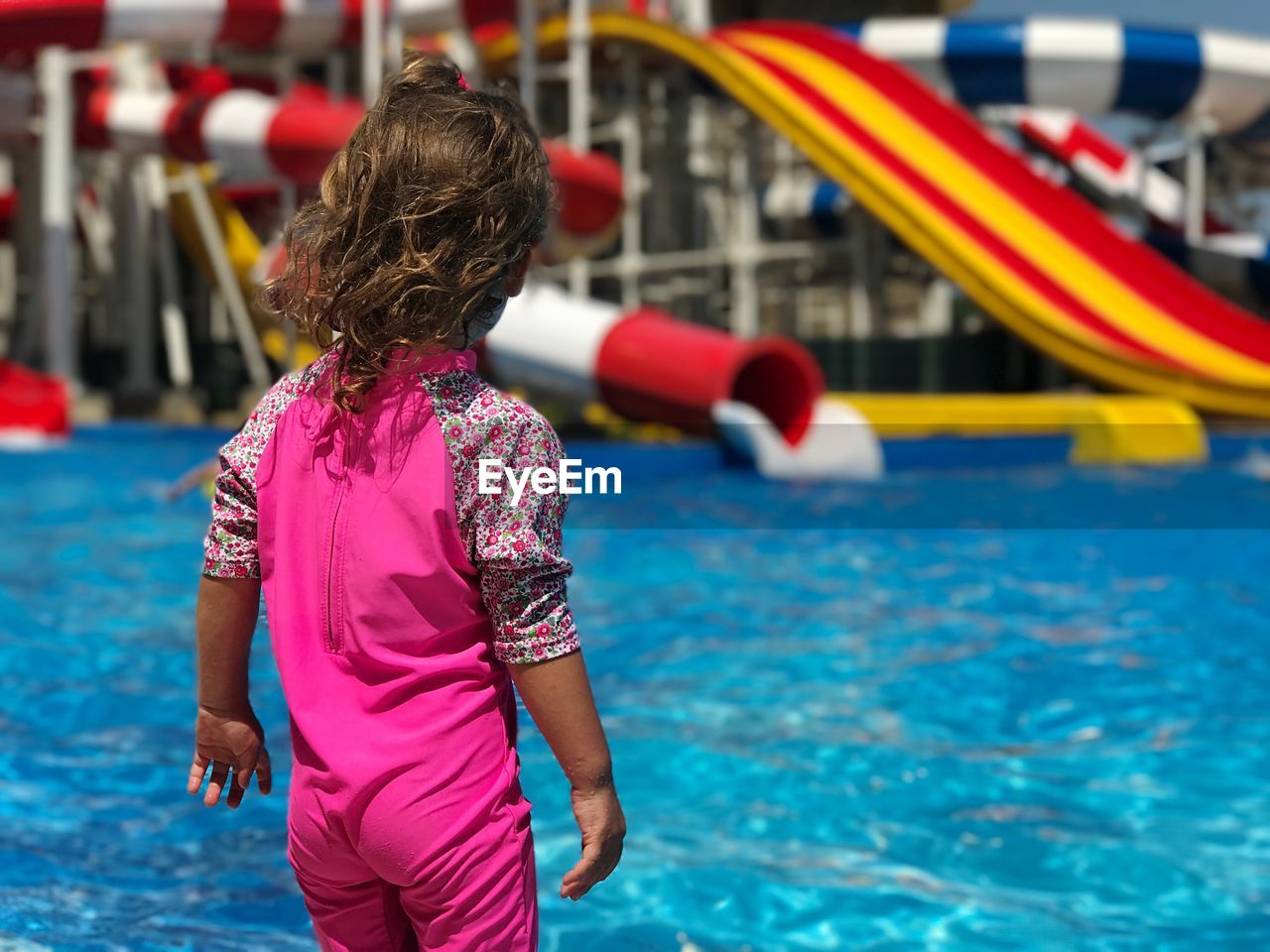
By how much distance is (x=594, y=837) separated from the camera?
1432 millimetres

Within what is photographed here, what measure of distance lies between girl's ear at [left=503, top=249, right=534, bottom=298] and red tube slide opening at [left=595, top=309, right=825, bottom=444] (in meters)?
7.79

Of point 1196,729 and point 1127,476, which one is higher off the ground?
point 1196,729

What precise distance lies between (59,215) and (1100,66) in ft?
30.6

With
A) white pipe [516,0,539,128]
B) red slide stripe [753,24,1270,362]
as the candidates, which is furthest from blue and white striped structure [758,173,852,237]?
white pipe [516,0,539,128]

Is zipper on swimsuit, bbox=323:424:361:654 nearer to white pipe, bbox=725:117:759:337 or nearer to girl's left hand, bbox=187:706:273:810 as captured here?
girl's left hand, bbox=187:706:273:810

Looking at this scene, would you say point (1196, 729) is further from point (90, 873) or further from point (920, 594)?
point (90, 873)

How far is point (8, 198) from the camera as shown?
75.9 feet

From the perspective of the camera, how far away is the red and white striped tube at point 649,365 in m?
9.45

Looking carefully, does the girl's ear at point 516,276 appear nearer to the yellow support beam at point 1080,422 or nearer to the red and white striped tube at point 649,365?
the red and white striped tube at point 649,365

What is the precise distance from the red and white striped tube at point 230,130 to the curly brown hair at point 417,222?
988 cm

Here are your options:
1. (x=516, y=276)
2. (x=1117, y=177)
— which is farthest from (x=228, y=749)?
(x=1117, y=177)

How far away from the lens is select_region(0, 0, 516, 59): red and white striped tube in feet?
34.9

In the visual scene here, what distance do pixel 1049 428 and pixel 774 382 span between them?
191 cm

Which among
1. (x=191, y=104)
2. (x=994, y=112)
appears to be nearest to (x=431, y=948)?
(x=191, y=104)
